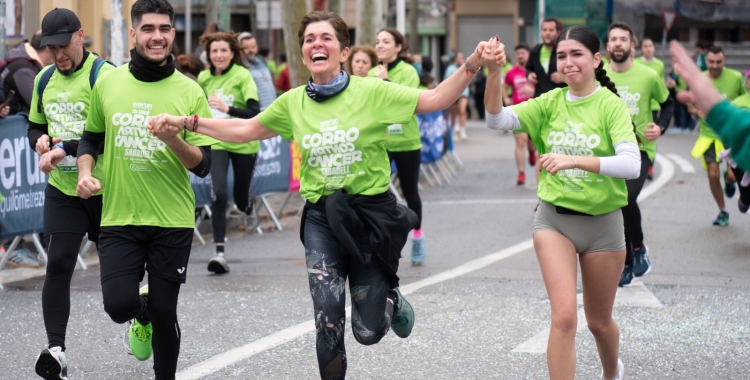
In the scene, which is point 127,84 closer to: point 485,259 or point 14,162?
point 14,162

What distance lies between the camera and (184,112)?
547cm

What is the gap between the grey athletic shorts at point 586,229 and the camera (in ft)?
18.0

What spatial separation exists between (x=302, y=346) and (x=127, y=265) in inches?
68.5

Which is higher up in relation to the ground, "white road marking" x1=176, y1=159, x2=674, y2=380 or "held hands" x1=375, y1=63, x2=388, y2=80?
"held hands" x1=375, y1=63, x2=388, y2=80

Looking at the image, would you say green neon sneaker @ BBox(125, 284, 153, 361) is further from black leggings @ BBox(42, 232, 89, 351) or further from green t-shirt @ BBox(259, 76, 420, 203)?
green t-shirt @ BBox(259, 76, 420, 203)

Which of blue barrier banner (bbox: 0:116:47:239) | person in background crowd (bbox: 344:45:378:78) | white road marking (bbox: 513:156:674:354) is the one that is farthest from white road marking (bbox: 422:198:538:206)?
blue barrier banner (bbox: 0:116:47:239)

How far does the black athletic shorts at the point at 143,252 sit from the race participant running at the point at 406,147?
4336 millimetres

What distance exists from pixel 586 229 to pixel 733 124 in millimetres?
1915

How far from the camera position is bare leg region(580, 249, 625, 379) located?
5.50 meters

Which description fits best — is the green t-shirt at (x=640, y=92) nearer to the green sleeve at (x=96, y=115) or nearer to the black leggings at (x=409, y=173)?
the black leggings at (x=409, y=173)

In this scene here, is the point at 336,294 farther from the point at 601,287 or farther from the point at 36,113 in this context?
the point at 36,113

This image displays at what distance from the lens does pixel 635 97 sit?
27.8 ft

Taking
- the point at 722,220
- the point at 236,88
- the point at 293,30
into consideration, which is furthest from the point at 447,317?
the point at 293,30

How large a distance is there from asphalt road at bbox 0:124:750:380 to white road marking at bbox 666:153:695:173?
680 cm
